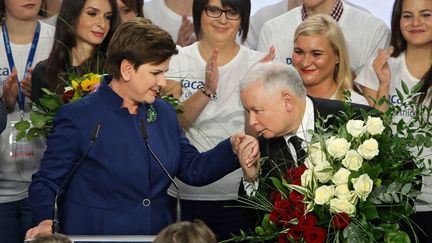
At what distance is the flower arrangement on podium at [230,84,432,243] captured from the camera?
4.16 m

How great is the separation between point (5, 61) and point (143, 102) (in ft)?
5.18

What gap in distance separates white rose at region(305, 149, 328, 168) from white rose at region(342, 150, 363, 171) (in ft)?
0.25

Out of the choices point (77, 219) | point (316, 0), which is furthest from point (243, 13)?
point (77, 219)

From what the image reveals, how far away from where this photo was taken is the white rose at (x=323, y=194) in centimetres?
417

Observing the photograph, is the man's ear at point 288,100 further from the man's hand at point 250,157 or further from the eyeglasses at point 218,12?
the eyeglasses at point 218,12

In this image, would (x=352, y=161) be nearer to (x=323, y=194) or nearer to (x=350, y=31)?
(x=323, y=194)

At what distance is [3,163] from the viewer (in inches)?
237

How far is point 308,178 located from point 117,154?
2.95 feet

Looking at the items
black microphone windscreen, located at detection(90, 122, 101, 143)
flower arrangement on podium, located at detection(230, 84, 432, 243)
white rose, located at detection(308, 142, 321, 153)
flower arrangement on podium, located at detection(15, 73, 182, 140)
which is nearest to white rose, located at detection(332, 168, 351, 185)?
flower arrangement on podium, located at detection(230, 84, 432, 243)

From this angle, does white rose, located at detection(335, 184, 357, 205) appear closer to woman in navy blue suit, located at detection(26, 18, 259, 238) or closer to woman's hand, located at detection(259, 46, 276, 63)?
woman in navy blue suit, located at detection(26, 18, 259, 238)

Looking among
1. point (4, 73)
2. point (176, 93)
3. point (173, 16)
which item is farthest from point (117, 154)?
point (173, 16)

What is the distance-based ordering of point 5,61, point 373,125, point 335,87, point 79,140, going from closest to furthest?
point 373,125, point 79,140, point 335,87, point 5,61

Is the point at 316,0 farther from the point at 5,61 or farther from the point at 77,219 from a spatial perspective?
the point at 77,219

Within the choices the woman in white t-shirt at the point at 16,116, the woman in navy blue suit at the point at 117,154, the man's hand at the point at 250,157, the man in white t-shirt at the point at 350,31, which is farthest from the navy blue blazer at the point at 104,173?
the man in white t-shirt at the point at 350,31
